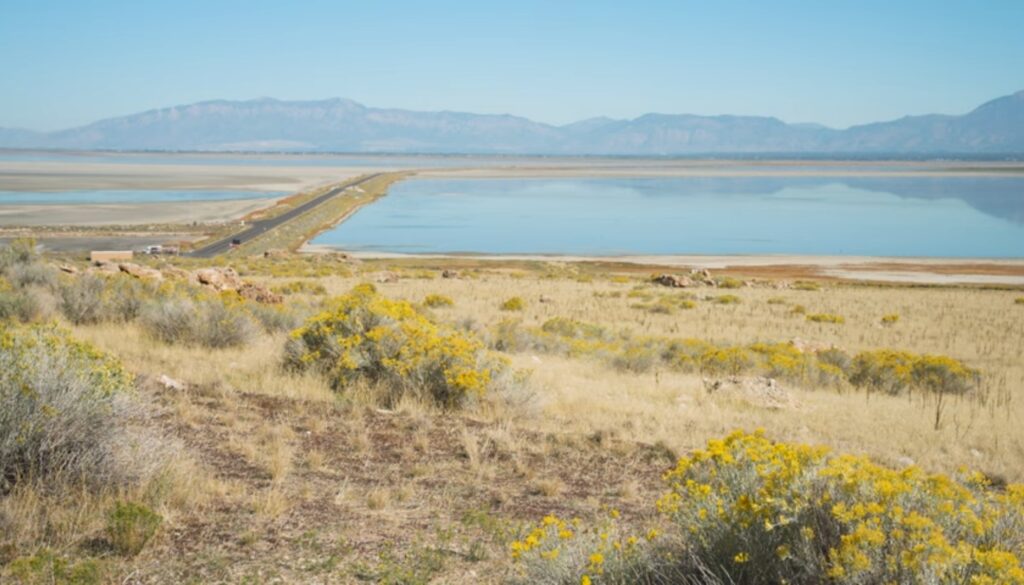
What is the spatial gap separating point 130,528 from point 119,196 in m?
112

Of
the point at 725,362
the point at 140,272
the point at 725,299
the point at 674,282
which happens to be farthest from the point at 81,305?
the point at 674,282

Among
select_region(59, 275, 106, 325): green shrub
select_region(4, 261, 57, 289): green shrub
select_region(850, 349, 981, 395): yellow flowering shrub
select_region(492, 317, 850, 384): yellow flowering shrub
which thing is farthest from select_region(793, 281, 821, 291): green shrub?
select_region(59, 275, 106, 325): green shrub

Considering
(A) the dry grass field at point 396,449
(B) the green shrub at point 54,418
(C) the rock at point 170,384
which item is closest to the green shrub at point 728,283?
(A) the dry grass field at point 396,449

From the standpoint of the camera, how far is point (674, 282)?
3725 cm

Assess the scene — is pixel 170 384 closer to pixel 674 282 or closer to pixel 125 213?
pixel 674 282

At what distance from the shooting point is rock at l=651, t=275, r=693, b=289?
36922 mm

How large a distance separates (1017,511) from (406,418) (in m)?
6.03

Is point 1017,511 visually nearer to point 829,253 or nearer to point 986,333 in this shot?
point 986,333

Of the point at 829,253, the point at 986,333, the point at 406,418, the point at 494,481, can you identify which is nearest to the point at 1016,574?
the point at 494,481

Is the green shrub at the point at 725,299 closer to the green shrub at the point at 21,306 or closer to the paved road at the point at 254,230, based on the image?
the green shrub at the point at 21,306

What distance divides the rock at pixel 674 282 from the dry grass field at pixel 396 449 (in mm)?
19185

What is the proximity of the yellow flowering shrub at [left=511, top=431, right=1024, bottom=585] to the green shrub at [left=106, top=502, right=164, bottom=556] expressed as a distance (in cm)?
238

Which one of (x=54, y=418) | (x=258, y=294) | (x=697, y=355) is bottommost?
(x=697, y=355)

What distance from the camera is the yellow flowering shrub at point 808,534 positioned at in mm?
3254
